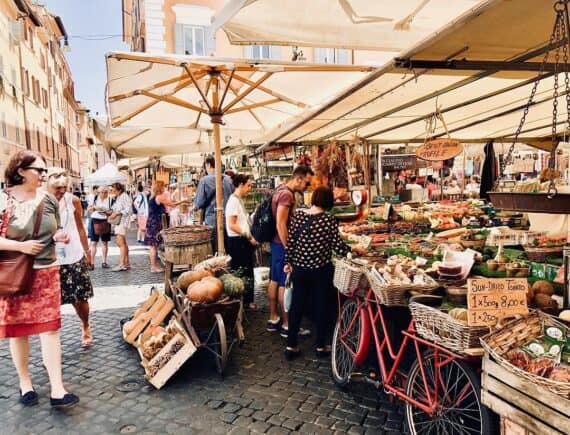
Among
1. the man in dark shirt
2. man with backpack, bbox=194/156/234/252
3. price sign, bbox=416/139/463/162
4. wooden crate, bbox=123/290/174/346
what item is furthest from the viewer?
man with backpack, bbox=194/156/234/252

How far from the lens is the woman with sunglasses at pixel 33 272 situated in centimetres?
364

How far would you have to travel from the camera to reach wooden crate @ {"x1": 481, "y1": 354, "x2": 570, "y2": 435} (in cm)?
183

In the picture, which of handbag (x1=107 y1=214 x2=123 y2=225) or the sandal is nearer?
the sandal

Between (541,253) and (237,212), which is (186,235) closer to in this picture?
(237,212)

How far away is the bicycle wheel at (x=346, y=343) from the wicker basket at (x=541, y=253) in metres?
1.64

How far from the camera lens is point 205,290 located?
173 inches

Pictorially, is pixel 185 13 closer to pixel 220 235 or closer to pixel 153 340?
pixel 220 235

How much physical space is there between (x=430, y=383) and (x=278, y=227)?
8.17 feet

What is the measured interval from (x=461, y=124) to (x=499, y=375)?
695 centimetres

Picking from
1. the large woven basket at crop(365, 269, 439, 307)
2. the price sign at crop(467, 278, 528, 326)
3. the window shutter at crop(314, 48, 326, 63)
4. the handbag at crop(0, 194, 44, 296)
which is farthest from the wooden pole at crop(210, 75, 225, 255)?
the window shutter at crop(314, 48, 326, 63)

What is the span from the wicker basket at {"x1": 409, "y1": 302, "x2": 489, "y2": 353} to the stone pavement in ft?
3.49

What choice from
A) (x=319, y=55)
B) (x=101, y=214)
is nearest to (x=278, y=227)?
(x=101, y=214)

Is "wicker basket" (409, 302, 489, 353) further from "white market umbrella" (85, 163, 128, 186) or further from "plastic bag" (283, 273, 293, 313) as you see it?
"white market umbrella" (85, 163, 128, 186)

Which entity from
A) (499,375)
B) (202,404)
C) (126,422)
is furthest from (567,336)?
(126,422)
